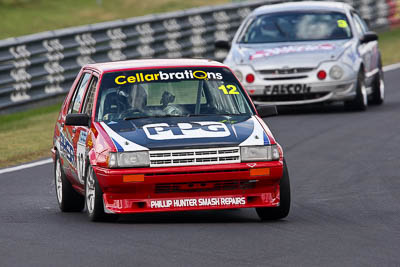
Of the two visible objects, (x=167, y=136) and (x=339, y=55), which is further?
(x=339, y=55)

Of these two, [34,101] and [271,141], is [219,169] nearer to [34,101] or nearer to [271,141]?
[271,141]

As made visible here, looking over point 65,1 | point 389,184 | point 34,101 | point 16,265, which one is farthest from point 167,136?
point 65,1

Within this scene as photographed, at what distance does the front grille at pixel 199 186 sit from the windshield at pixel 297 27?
9.64m

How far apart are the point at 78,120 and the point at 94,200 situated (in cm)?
→ 88

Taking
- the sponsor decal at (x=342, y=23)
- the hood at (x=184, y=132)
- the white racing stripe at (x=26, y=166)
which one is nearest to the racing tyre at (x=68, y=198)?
the hood at (x=184, y=132)

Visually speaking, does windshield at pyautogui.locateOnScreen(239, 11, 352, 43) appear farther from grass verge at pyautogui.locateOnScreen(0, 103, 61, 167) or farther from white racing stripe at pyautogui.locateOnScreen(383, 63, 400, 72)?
white racing stripe at pyautogui.locateOnScreen(383, 63, 400, 72)

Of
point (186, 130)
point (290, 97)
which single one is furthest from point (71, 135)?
point (290, 97)

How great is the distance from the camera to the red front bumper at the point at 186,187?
8906mm

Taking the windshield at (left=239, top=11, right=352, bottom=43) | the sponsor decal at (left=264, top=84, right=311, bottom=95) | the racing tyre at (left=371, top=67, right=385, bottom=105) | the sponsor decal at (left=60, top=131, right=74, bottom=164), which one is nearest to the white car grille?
the sponsor decal at (left=60, top=131, right=74, bottom=164)

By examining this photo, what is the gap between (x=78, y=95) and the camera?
425 inches

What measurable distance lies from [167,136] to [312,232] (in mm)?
1327

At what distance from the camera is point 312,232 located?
8.62 meters

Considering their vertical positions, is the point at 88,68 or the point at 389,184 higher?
the point at 88,68

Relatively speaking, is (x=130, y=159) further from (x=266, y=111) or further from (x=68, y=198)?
(x=266, y=111)
